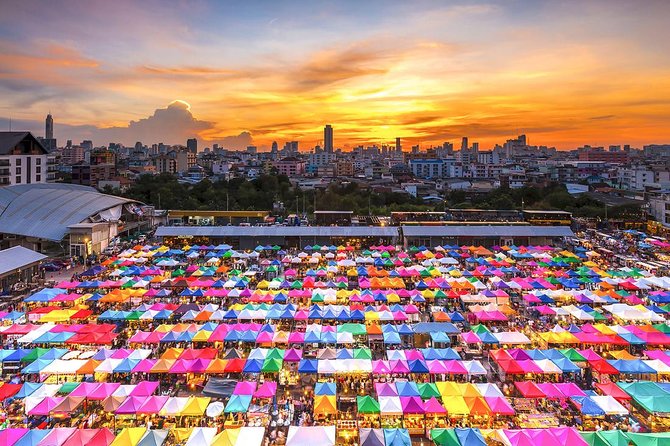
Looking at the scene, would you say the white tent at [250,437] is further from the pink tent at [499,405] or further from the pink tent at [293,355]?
the pink tent at [499,405]

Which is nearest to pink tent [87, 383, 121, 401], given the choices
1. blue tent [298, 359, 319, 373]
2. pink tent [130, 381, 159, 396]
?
pink tent [130, 381, 159, 396]

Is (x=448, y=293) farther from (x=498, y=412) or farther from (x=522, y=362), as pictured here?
(x=498, y=412)

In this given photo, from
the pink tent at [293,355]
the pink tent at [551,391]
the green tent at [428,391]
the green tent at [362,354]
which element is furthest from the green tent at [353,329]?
the pink tent at [551,391]

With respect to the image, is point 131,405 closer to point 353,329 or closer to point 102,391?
point 102,391

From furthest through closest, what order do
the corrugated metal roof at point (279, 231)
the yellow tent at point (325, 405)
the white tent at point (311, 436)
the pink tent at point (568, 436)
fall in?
the corrugated metal roof at point (279, 231) → the yellow tent at point (325, 405) → the white tent at point (311, 436) → the pink tent at point (568, 436)

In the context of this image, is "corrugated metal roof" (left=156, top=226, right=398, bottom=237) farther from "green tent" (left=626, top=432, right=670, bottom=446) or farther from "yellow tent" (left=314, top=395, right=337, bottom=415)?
"green tent" (left=626, top=432, right=670, bottom=446)

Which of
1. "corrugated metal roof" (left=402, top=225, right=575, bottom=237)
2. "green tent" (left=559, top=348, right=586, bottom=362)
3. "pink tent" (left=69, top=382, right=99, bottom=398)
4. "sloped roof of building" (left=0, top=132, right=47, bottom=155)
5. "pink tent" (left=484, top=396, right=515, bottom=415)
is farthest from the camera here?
"sloped roof of building" (left=0, top=132, right=47, bottom=155)

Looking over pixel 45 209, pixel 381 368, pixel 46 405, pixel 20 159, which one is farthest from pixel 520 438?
pixel 20 159
